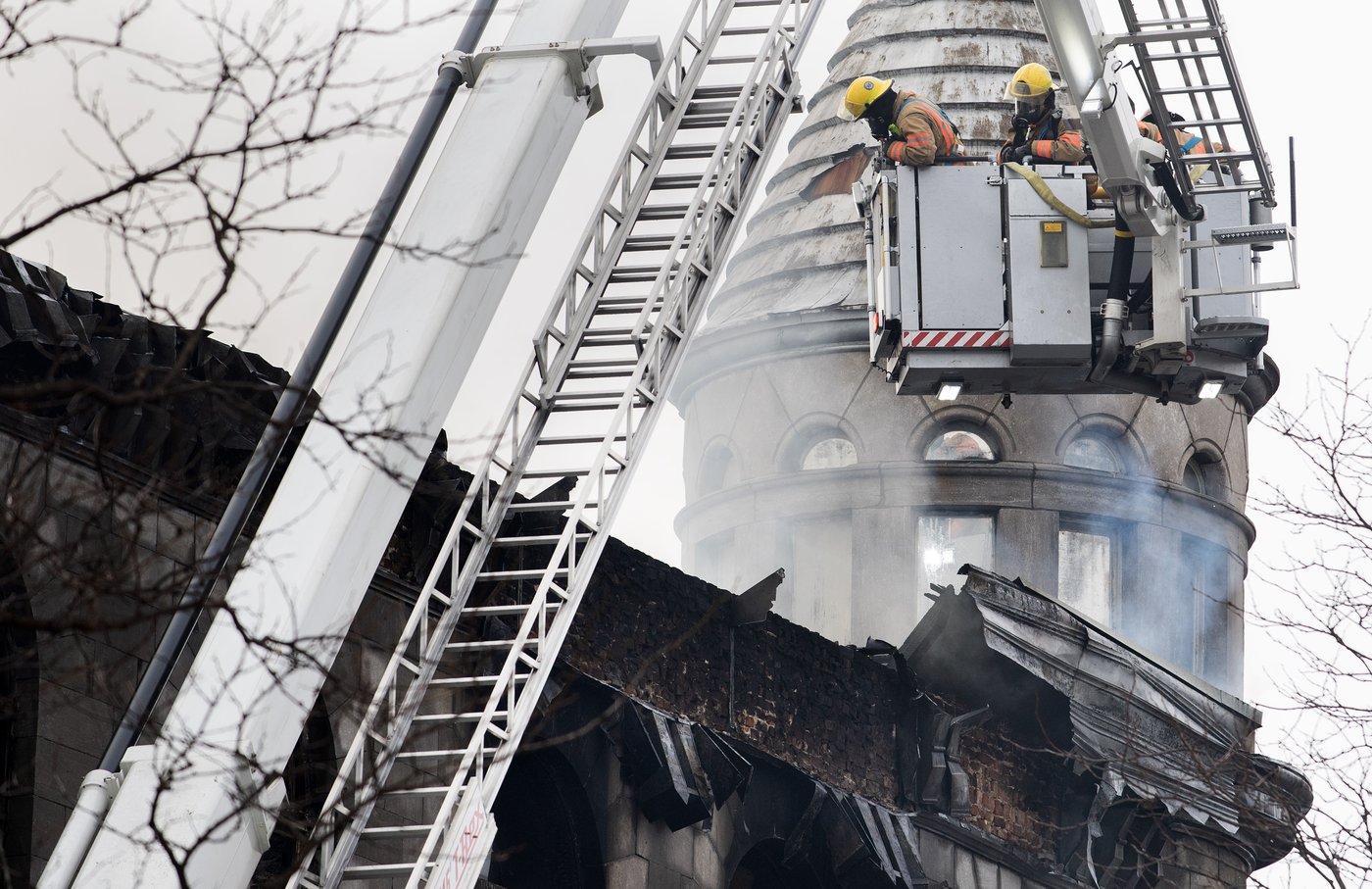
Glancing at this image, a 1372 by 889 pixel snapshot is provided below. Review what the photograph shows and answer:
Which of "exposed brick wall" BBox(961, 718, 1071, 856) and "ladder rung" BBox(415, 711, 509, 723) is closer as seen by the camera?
"ladder rung" BBox(415, 711, 509, 723)

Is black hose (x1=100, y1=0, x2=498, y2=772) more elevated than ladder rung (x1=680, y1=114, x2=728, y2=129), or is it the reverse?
ladder rung (x1=680, y1=114, x2=728, y2=129)

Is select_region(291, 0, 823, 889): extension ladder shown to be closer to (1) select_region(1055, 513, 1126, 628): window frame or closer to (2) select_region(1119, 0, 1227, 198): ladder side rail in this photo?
(2) select_region(1119, 0, 1227, 198): ladder side rail

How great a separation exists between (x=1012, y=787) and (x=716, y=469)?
1322cm

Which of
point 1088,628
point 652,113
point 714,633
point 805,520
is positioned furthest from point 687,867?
point 805,520

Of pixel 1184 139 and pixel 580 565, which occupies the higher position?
pixel 1184 139

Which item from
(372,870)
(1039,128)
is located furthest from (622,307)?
(1039,128)

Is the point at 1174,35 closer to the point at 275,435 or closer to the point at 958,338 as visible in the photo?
the point at 958,338

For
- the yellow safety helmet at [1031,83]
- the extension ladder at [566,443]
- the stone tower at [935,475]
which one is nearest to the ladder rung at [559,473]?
the extension ladder at [566,443]

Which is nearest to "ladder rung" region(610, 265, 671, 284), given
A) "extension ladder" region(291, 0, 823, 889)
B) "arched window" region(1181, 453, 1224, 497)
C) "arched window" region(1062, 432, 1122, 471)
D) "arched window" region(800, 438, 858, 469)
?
"extension ladder" region(291, 0, 823, 889)

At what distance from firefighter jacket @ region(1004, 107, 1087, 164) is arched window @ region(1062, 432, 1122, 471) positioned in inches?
609

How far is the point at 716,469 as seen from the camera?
37938mm

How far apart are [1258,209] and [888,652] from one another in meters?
7.12

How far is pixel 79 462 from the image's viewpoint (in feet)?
44.5

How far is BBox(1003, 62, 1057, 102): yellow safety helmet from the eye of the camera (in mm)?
20594
